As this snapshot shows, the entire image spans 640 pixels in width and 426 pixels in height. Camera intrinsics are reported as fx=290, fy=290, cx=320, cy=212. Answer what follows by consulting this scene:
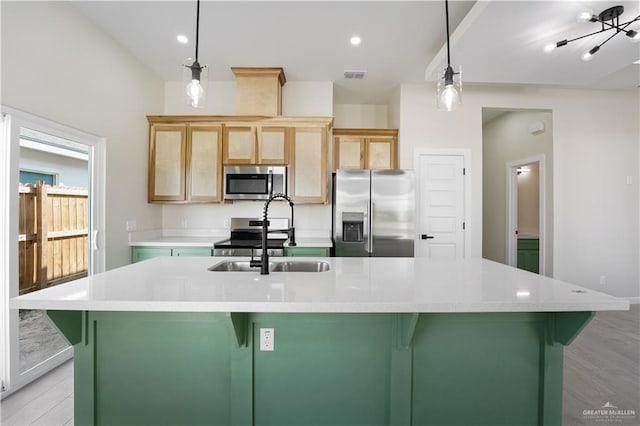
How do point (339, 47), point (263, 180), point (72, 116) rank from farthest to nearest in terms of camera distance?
point (263, 180), point (339, 47), point (72, 116)

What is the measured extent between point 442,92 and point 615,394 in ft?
8.01

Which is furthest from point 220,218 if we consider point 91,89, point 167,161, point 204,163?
point 91,89

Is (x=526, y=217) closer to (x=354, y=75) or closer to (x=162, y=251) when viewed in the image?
(x=354, y=75)

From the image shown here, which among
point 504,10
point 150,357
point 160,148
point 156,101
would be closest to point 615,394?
point 504,10

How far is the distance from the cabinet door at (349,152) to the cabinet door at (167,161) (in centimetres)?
198

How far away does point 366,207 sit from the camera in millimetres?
3457

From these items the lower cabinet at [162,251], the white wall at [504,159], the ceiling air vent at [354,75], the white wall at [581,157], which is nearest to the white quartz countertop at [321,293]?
the lower cabinet at [162,251]

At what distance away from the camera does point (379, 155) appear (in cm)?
402

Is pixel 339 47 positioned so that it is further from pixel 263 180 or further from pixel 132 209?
pixel 132 209

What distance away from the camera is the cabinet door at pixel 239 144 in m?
3.64

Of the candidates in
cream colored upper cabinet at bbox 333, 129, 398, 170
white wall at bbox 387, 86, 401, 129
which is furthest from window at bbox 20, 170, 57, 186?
white wall at bbox 387, 86, 401, 129

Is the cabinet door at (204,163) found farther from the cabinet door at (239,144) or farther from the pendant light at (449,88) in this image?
the pendant light at (449,88)

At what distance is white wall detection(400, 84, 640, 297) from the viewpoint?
392 cm

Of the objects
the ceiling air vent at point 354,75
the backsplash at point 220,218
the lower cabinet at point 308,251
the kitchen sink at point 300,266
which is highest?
the ceiling air vent at point 354,75
